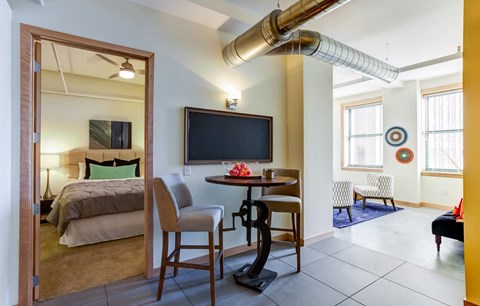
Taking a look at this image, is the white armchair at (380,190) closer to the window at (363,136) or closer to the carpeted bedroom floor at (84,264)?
the window at (363,136)

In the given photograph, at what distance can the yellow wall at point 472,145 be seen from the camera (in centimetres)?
168

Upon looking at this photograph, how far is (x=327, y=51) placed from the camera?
2.75 meters

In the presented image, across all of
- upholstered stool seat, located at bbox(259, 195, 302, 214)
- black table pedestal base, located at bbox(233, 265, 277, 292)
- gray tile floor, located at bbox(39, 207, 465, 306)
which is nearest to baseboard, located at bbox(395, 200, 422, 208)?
gray tile floor, located at bbox(39, 207, 465, 306)

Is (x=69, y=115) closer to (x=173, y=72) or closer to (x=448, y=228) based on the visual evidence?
(x=173, y=72)

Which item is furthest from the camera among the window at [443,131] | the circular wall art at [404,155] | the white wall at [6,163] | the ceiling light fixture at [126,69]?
the circular wall art at [404,155]

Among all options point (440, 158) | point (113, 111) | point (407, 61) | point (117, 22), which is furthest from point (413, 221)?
point (113, 111)

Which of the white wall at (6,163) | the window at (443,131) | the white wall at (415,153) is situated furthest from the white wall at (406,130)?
the white wall at (6,163)

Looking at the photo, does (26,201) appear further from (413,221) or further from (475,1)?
(413,221)

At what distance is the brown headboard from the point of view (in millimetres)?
4770

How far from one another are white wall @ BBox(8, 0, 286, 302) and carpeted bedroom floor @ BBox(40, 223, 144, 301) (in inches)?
16.6

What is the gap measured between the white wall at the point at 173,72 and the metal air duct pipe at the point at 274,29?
290mm

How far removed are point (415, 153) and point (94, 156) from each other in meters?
7.19

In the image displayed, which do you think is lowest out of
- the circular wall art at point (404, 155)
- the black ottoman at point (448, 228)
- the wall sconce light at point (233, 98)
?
the black ottoman at point (448, 228)

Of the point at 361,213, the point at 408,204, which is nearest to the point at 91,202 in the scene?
the point at 361,213
